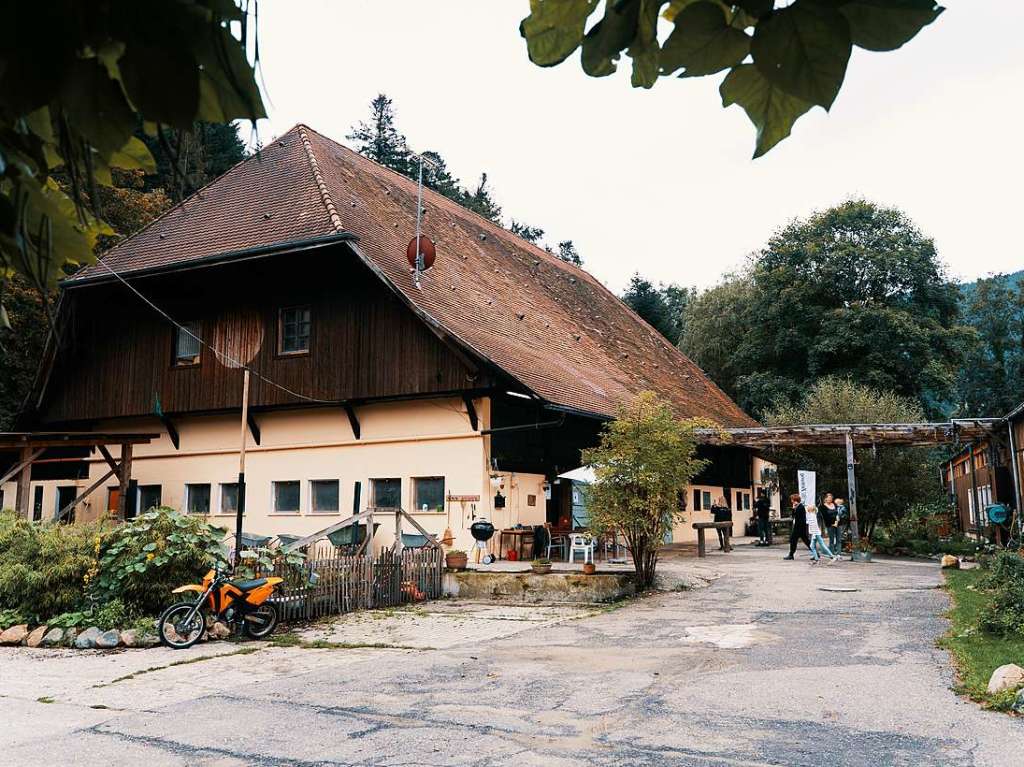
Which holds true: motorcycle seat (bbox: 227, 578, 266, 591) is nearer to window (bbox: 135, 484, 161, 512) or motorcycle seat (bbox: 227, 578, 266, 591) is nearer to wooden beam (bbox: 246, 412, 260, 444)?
wooden beam (bbox: 246, 412, 260, 444)

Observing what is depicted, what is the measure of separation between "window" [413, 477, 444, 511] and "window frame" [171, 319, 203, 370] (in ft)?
20.4

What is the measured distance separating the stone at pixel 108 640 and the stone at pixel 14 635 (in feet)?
4.01

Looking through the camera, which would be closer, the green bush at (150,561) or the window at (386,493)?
the green bush at (150,561)

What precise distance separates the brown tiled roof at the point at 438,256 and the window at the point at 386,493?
3.47 metres

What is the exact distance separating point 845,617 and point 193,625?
8.32 metres

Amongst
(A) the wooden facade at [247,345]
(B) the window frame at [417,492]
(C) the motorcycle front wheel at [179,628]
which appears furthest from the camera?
(A) the wooden facade at [247,345]

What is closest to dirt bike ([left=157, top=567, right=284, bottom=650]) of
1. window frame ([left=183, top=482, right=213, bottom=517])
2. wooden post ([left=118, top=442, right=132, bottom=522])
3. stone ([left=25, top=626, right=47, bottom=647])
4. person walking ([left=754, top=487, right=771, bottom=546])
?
stone ([left=25, top=626, right=47, bottom=647])

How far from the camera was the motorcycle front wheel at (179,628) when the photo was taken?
36.9 ft

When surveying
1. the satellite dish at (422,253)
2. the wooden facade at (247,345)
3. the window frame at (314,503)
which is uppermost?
the satellite dish at (422,253)

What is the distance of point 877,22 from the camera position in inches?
56.8

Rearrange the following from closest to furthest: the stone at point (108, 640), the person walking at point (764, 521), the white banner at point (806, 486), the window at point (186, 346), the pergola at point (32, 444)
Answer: the stone at point (108, 640) < the pergola at point (32, 444) < the white banner at point (806, 486) < the window at point (186, 346) < the person walking at point (764, 521)

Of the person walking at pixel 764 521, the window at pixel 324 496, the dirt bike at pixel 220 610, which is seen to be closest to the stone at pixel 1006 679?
the dirt bike at pixel 220 610

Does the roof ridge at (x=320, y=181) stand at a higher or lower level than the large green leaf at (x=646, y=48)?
higher

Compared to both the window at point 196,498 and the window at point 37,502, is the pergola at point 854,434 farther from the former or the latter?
the window at point 37,502
